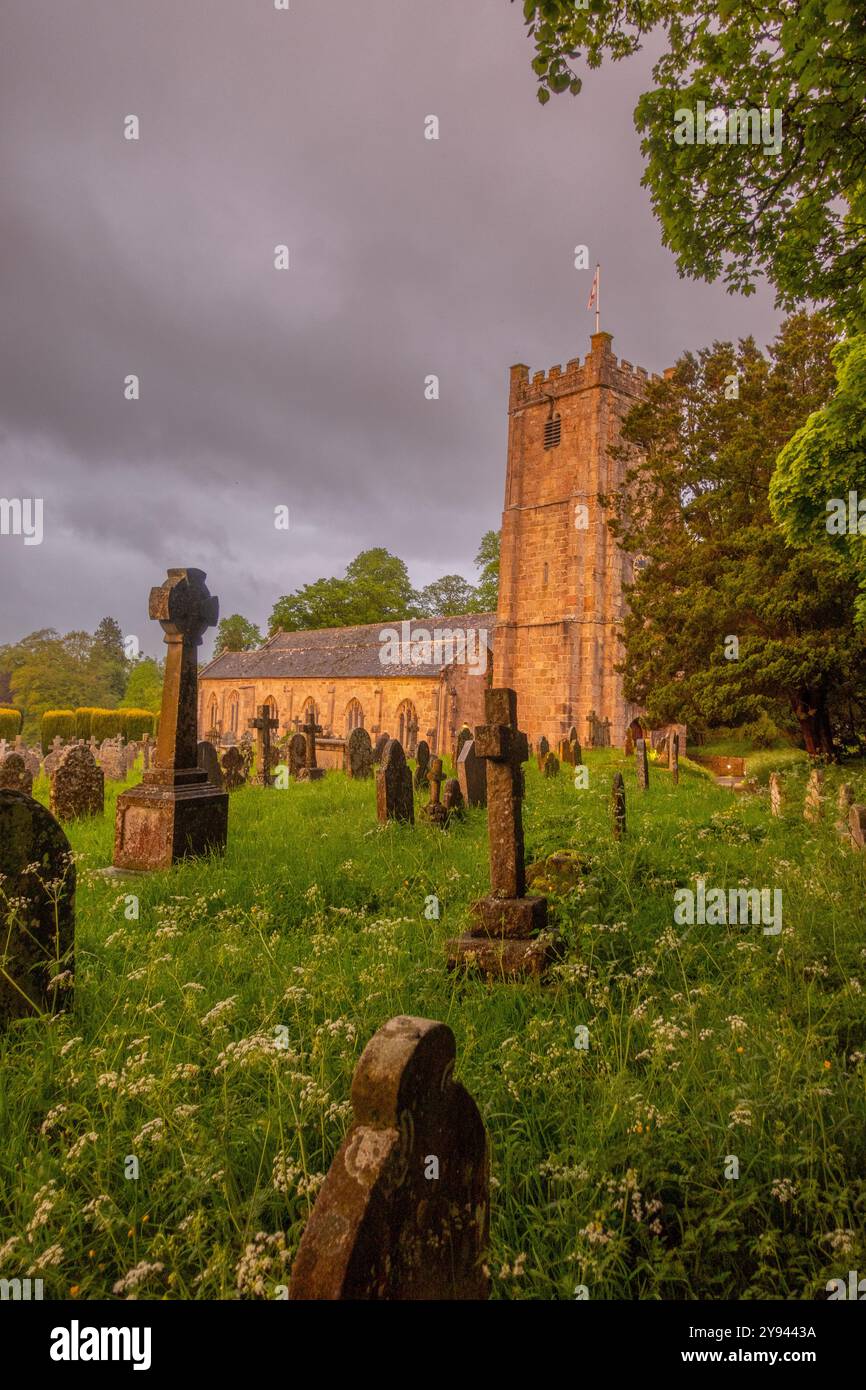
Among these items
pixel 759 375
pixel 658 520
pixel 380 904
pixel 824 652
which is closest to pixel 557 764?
pixel 824 652

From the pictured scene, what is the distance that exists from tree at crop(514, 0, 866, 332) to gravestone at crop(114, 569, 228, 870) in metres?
5.22

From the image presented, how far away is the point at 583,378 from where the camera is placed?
27906 millimetres

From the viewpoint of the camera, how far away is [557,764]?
49.9 feet

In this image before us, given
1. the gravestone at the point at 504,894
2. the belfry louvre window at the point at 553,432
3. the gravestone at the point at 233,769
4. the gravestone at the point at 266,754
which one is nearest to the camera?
the gravestone at the point at 504,894

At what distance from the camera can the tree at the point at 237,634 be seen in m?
60.2

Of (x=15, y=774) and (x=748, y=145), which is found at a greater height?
(x=748, y=145)

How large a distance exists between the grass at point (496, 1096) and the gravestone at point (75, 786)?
14.3 feet

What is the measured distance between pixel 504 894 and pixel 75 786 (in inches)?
269

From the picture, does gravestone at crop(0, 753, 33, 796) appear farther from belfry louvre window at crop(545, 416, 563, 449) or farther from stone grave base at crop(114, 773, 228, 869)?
belfry louvre window at crop(545, 416, 563, 449)

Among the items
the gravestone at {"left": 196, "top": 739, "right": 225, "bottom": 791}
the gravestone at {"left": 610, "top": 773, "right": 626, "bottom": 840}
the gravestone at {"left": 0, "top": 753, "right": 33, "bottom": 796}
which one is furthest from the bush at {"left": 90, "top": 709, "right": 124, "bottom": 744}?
the gravestone at {"left": 610, "top": 773, "right": 626, "bottom": 840}

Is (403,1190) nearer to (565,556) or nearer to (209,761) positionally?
(209,761)

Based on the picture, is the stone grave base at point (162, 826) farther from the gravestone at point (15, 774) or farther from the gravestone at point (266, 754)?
the gravestone at point (266, 754)

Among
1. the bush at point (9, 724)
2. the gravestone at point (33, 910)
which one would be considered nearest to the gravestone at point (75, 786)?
the gravestone at point (33, 910)

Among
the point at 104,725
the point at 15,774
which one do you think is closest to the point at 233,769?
the point at 15,774
